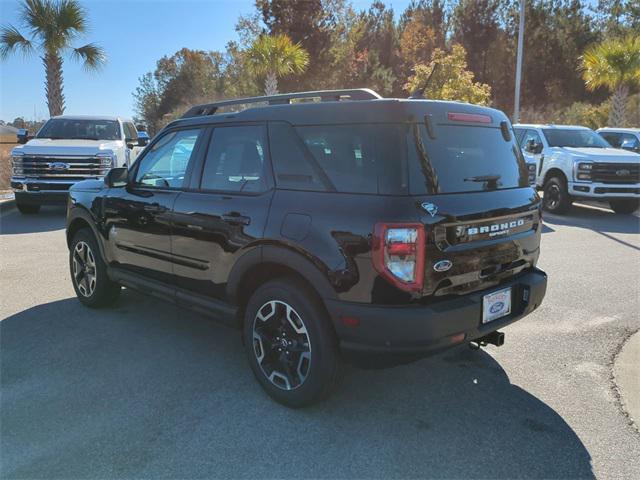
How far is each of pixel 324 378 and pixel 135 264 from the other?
226cm

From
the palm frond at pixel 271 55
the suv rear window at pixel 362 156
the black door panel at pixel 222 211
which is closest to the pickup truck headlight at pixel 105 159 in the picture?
the black door panel at pixel 222 211

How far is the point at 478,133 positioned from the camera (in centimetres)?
335

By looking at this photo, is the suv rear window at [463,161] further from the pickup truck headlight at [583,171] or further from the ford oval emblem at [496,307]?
the pickup truck headlight at [583,171]

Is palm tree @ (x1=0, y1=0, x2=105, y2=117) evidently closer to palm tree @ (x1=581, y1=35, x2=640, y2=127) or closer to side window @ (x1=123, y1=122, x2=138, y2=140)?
side window @ (x1=123, y1=122, x2=138, y2=140)

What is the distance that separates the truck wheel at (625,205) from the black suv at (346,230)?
9.65 m

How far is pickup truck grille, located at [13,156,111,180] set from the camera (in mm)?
10336

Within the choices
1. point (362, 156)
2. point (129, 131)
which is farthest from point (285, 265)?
point (129, 131)

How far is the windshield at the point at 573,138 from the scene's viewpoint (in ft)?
40.3

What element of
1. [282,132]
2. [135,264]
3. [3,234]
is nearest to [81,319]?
[135,264]

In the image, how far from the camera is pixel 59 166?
10367 mm

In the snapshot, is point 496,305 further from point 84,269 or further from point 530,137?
point 530,137

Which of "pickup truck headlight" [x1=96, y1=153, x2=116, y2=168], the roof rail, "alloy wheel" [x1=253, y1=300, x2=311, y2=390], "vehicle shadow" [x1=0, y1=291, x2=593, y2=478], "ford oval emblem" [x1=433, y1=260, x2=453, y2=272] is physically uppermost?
the roof rail

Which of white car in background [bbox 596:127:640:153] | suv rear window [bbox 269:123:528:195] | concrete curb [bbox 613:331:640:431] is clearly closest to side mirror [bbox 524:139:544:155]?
white car in background [bbox 596:127:640:153]

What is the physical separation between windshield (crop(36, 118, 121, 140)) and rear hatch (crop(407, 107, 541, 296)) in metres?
10.2
